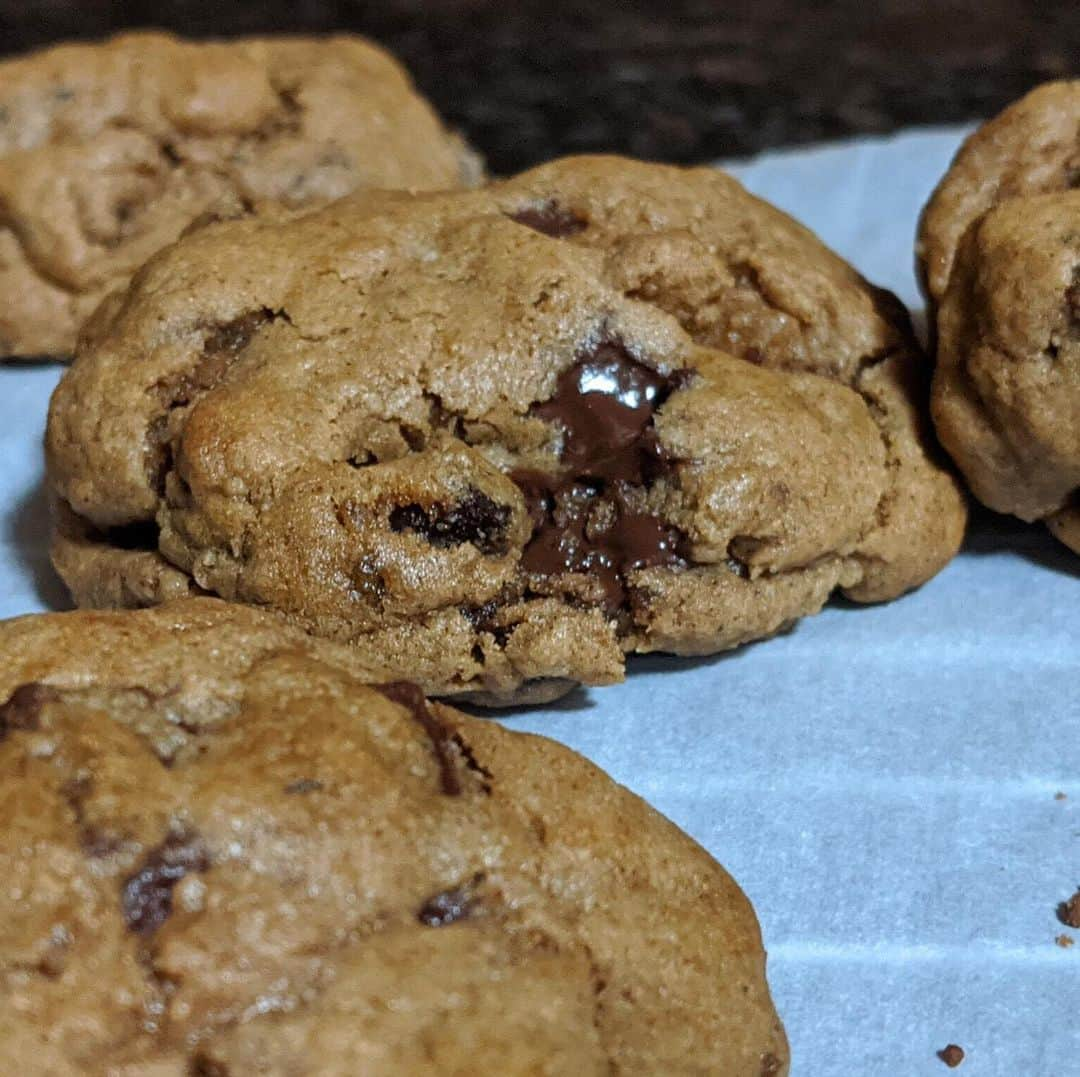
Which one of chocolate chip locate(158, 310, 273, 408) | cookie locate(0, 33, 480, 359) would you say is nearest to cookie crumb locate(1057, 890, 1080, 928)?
chocolate chip locate(158, 310, 273, 408)

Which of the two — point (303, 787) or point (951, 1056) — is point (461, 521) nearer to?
point (303, 787)

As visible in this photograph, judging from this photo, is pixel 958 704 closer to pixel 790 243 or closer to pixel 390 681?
pixel 790 243

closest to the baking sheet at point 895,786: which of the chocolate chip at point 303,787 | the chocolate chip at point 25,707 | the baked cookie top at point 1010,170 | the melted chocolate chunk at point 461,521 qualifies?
the melted chocolate chunk at point 461,521

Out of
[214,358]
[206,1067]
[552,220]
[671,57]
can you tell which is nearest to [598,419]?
[552,220]

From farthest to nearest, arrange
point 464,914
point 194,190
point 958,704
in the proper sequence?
point 194,190
point 958,704
point 464,914

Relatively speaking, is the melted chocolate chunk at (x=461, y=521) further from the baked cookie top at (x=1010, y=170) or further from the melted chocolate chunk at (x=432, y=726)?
the baked cookie top at (x=1010, y=170)

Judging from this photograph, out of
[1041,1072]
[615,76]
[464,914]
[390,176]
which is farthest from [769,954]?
[615,76]
